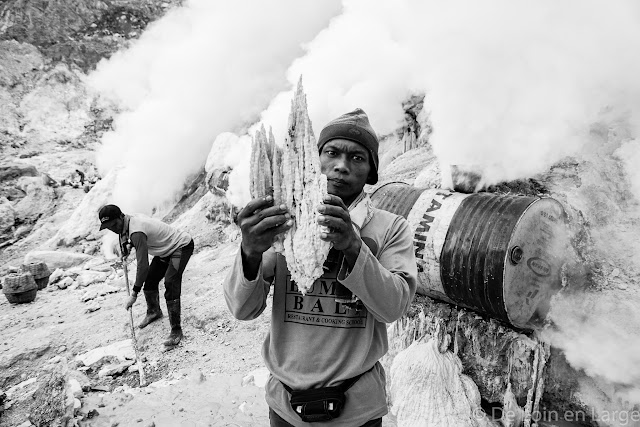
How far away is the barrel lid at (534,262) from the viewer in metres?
2.57

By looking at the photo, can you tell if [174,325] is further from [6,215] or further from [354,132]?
[6,215]

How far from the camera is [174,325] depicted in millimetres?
4332

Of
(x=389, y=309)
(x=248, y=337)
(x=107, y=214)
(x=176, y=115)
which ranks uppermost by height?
(x=176, y=115)

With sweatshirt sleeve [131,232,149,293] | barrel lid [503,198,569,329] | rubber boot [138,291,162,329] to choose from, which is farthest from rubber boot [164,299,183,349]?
barrel lid [503,198,569,329]

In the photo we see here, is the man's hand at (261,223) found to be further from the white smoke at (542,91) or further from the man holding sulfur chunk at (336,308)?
the white smoke at (542,91)

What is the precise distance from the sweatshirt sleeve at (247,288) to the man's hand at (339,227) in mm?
317

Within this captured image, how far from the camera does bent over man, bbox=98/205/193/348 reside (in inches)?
159

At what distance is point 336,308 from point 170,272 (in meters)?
3.55

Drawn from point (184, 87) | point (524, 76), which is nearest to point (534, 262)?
point (524, 76)

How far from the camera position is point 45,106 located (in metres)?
14.2

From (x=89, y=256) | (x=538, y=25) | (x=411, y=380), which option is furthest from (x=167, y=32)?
(x=411, y=380)

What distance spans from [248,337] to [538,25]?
14.5 ft

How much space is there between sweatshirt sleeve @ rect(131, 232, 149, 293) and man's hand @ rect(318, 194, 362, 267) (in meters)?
3.56

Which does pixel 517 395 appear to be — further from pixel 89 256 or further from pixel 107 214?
pixel 89 256
